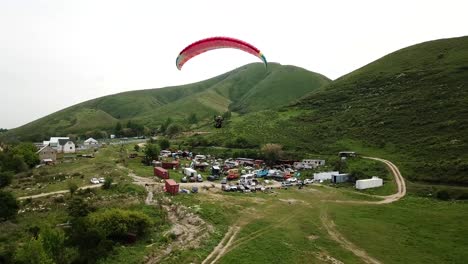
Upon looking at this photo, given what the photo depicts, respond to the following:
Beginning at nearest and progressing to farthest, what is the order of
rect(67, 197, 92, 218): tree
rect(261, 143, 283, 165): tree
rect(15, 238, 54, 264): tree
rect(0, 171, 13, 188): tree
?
rect(15, 238, 54, 264): tree < rect(67, 197, 92, 218): tree < rect(0, 171, 13, 188): tree < rect(261, 143, 283, 165): tree

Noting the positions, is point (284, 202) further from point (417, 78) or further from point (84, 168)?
point (417, 78)

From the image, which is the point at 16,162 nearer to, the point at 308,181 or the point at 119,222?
the point at 119,222

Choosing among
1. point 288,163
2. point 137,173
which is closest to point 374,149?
point 288,163

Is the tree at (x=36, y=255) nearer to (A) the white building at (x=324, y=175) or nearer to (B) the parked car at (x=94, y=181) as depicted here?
(B) the parked car at (x=94, y=181)

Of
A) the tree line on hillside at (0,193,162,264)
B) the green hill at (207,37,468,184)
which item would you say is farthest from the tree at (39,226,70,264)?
the green hill at (207,37,468,184)

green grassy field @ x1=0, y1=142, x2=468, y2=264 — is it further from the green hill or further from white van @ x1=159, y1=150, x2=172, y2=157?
white van @ x1=159, y1=150, x2=172, y2=157

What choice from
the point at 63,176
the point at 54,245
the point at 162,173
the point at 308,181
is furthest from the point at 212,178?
the point at 54,245

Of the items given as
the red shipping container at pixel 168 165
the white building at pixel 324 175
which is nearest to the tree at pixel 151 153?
the red shipping container at pixel 168 165

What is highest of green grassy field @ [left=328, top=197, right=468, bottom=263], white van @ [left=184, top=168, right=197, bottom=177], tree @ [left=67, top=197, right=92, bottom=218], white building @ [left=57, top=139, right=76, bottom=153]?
white building @ [left=57, top=139, right=76, bottom=153]
